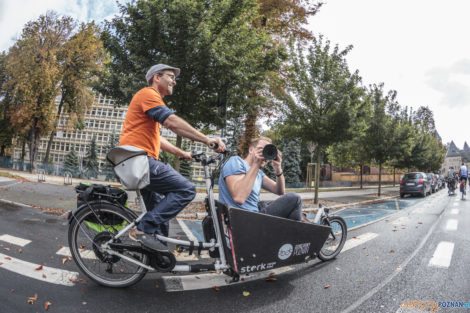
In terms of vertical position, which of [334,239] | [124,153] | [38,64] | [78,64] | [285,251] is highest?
[78,64]

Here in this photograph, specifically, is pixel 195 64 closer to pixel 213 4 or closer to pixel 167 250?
pixel 213 4

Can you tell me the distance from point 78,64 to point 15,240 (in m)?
28.9

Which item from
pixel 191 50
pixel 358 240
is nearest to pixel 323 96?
pixel 191 50

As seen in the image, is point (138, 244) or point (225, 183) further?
point (225, 183)

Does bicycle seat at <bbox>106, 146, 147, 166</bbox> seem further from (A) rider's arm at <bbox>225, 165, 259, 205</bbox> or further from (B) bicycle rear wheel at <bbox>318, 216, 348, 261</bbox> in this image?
(B) bicycle rear wheel at <bbox>318, 216, 348, 261</bbox>

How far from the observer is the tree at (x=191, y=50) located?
7.71 meters

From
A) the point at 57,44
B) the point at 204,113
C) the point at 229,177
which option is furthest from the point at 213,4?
the point at 57,44

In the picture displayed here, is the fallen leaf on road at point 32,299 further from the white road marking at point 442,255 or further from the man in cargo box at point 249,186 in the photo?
the white road marking at point 442,255

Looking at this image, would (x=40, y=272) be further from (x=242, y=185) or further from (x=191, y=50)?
(x=191, y=50)

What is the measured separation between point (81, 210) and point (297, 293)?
2234 mm

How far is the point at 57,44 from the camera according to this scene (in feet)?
87.1

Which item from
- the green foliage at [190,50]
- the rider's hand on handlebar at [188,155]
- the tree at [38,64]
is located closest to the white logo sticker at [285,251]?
the rider's hand on handlebar at [188,155]

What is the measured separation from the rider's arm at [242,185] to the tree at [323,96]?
32.3ft

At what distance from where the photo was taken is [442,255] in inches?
165
